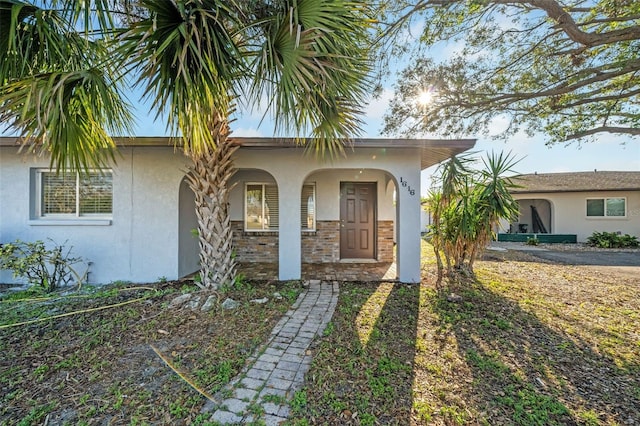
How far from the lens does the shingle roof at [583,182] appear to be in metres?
14.3

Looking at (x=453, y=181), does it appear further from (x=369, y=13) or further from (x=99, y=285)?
(x=99, y=285)

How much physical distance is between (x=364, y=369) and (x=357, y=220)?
249 inches

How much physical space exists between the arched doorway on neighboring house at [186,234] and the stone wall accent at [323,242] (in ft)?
10.7

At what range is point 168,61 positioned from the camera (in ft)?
9.27

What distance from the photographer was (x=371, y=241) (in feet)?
29.9

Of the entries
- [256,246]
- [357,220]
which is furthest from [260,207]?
[357,220]

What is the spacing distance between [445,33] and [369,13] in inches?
164

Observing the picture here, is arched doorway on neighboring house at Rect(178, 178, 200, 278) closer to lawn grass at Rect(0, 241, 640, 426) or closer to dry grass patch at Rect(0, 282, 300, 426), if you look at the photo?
lawn grass at Rect(0, 241, 640, 426)

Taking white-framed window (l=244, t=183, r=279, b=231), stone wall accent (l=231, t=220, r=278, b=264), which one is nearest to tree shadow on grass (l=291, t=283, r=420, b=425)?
stone wall accent (l=231, t=220, r=278, b=264)

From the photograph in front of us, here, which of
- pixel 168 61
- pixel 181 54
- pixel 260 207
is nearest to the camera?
pixel 181 54

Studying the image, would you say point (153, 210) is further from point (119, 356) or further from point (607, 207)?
point (607, 207)

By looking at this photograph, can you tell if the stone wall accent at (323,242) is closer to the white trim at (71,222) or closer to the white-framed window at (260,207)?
the white-framed window at (260,207)

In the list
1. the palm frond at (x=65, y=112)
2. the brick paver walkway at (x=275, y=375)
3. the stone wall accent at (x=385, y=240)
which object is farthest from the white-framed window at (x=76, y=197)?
the stone wall accent at (x=385, y=240)

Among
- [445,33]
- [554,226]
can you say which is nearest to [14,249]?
[445,33]
